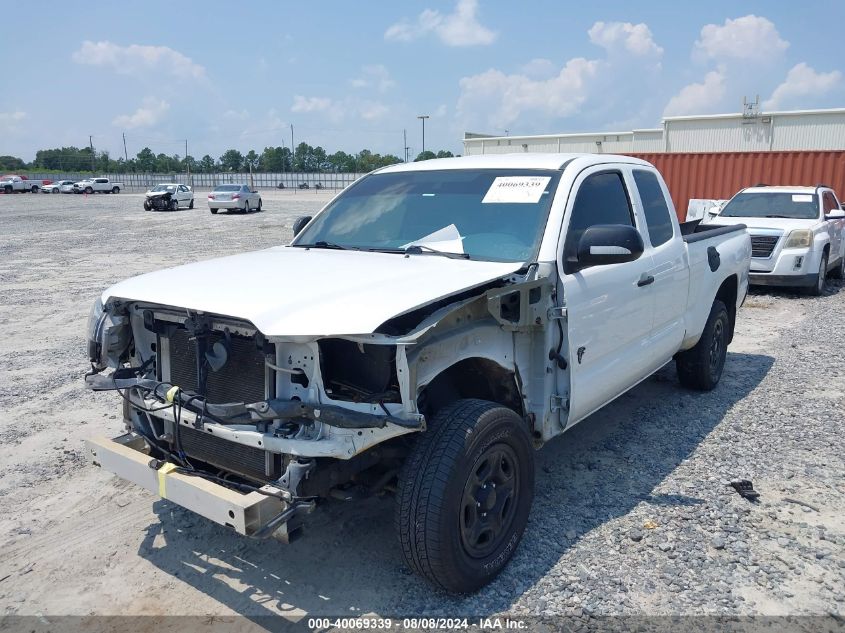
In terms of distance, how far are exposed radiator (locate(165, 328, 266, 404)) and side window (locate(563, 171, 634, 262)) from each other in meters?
1.81

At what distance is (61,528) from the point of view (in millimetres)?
3965

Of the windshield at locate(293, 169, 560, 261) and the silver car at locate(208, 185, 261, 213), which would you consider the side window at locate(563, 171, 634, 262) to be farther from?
the silver car at locate(208, 185, 261, 213)

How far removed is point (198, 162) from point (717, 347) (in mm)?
118558

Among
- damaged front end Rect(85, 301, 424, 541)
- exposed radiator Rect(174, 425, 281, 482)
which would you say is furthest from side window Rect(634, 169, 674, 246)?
exposed radiator Rect(174, 425, 281, 482)

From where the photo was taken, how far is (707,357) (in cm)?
606

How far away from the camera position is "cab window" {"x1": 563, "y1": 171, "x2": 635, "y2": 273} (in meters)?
3.97

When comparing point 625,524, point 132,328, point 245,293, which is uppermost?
point 245,293

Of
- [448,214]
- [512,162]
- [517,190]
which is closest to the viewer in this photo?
[517,190]

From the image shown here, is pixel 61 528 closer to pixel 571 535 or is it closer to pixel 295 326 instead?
pixel 295 326

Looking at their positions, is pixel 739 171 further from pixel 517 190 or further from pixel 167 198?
pixel 167 198

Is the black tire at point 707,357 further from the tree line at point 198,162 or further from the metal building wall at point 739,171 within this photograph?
the tree line at point 198,162

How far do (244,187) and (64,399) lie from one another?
3087cm

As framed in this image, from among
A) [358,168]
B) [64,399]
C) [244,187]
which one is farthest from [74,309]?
[358,168]

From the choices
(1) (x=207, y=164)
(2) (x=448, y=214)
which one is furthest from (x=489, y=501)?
(1) (x=207, y=164)
